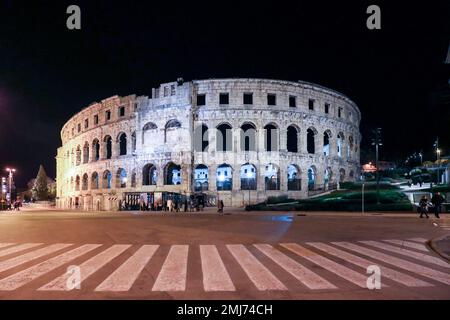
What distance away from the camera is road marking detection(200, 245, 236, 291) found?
6.96 m

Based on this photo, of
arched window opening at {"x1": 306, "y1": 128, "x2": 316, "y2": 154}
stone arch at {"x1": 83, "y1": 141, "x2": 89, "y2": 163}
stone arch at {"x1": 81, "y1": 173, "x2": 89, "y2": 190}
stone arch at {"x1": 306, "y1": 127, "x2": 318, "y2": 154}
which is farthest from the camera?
stone arch at {"x1": 81, "y1": 173, "x2": 89, "y2": 190}

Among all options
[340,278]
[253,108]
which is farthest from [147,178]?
[340,278]

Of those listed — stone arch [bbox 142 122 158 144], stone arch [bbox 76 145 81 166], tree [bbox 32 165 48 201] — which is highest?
stone arch [bbox 142 122 158 144]

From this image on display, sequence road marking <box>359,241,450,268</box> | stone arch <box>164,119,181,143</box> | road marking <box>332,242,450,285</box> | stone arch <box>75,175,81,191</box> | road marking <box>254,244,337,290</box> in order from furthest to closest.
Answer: stone arch <box>75,175,81,191</box> → stone arch <box>164,119,181,143</box> → road marking <box>359,241,450,268</box> → road marking <box>332,242,450,285</box> → road marking <box>254,244,337,290</box>

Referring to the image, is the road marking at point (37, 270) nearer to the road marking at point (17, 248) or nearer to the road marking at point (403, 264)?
the road marking at point (17, 248)

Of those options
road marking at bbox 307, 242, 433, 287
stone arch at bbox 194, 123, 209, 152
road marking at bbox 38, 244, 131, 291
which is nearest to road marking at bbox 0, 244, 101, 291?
road marking at bbox 38, 244, 131, 291

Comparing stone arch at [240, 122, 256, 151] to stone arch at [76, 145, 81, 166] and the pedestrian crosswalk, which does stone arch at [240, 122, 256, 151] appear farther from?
the pedestrian crosswalk

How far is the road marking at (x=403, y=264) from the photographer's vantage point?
7823 millimetres

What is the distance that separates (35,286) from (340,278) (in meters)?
5.81

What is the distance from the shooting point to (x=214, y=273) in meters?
8.12

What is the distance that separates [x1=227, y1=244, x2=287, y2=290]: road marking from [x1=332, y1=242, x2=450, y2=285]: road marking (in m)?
3.22

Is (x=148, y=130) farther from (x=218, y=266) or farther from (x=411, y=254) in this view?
(x=218, y=266)

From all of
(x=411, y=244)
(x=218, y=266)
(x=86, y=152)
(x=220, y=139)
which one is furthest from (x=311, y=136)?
(x=218, y=266)

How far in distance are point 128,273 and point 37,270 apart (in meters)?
2.16
